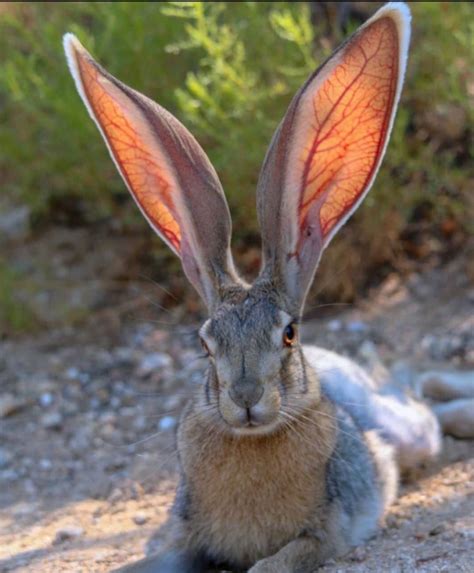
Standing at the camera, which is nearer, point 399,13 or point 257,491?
point 399,13

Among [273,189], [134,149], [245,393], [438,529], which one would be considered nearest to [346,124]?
[273,189]

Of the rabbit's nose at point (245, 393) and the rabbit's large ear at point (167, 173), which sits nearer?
A: the rabbit's nose at point (245, 393)

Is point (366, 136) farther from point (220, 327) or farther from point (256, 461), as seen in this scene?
point (256, 461)

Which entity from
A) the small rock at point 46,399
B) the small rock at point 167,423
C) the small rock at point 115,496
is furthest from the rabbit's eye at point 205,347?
the small rock at point 46,399

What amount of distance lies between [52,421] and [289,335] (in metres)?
2.48

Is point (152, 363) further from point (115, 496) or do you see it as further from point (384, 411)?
point (384, 411)

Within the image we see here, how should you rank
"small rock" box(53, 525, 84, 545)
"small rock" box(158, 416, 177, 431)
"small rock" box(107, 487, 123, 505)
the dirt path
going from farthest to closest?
"small rock" box(158, 416, 177, 431) → "small rock" box(107, 487, 123, 505) → "small rock" box(53, 525, 84, 545) → the dirt path

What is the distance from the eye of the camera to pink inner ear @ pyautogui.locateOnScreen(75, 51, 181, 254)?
13.1ft

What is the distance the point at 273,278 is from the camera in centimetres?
407

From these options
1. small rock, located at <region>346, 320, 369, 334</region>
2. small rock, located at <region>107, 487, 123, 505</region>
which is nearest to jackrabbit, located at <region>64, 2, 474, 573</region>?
small rock, located at <region>107, 487, 123, 505</region>

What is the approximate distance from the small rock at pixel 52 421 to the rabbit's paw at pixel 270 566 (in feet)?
7.68

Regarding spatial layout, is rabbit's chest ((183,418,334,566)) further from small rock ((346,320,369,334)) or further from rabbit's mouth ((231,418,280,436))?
small rock ((346,320,369,334))

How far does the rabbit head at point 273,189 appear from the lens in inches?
146

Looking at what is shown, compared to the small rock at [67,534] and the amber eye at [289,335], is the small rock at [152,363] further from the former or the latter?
the amber eye at [289,335]
